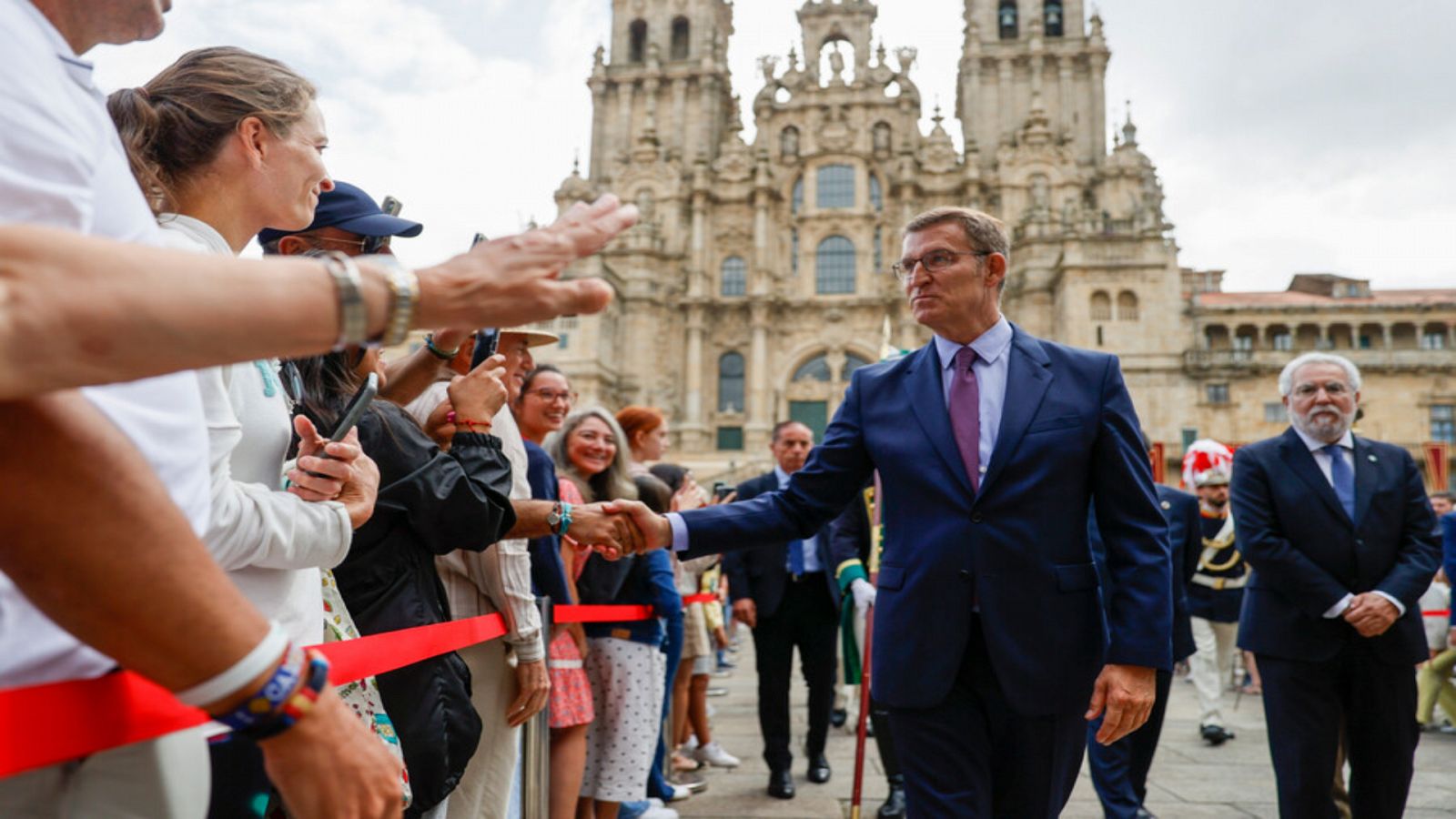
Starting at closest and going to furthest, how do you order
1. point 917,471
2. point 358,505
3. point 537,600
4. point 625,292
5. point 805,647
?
point 358,505, point 917,471, point 537,600, point 805,647, point 625,292

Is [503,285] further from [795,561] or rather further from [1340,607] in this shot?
[795,561]

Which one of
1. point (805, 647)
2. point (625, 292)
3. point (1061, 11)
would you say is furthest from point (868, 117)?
point (805, 647)

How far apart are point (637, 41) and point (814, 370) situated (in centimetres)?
1895

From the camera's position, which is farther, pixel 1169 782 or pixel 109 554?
pixel 1169 782

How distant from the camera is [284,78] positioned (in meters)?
2.00

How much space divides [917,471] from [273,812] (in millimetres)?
2059

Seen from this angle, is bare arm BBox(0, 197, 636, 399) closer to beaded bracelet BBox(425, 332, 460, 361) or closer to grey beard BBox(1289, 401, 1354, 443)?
beaded bracelet BBox(425, 332, 460, 361)

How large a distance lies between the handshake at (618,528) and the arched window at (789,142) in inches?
1592

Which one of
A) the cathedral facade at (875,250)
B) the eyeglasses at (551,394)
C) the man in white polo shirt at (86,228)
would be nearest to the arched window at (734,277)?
the cathedral facade at (875,250)

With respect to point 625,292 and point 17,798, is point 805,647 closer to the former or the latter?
point 17,798

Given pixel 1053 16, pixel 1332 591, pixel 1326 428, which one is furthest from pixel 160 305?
pixel 1053 16

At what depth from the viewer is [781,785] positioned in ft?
19.6

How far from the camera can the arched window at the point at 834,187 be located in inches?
1592

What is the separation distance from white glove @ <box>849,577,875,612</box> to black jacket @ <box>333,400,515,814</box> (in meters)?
3.34
